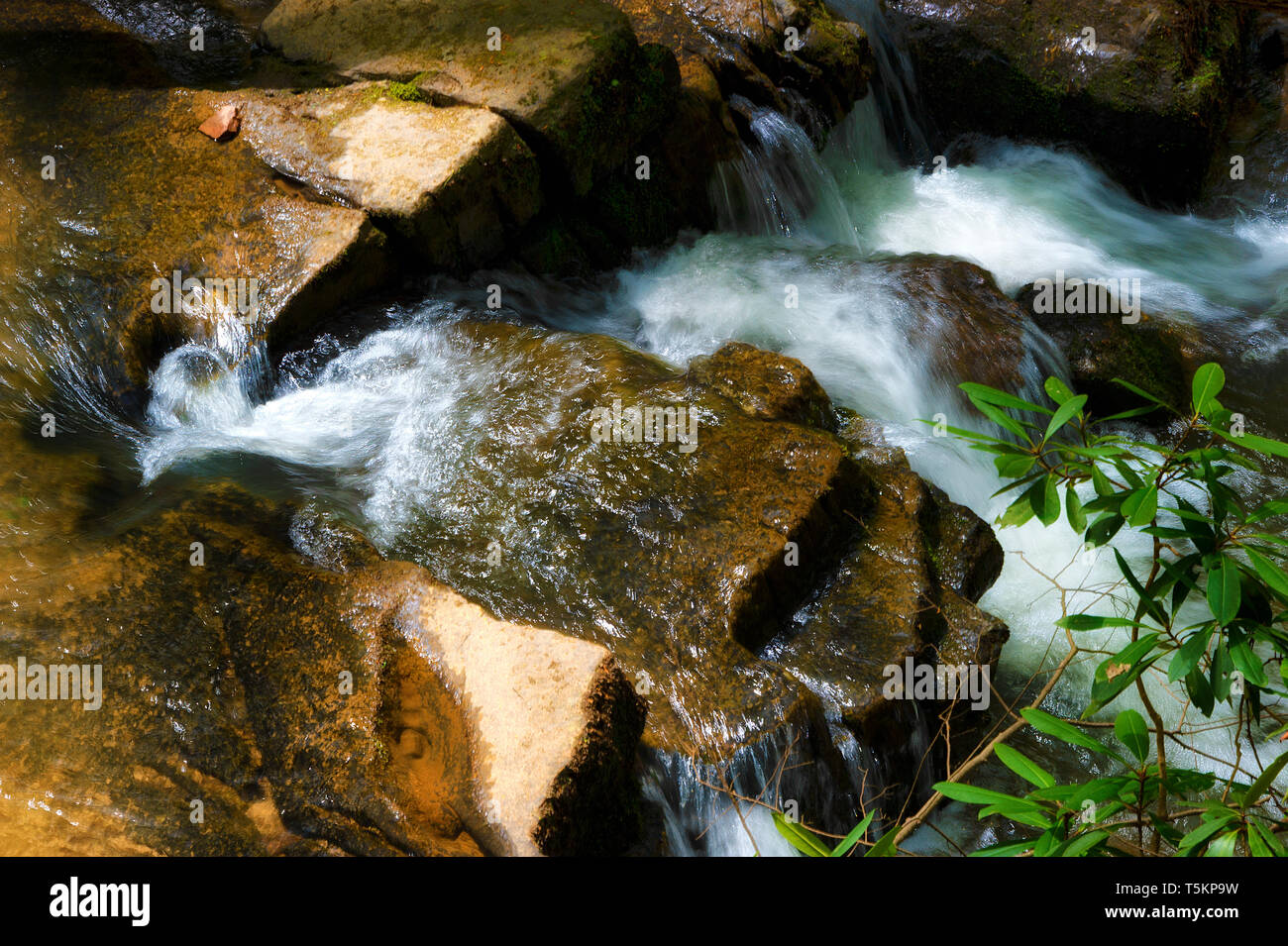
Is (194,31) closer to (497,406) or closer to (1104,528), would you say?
(497,406)

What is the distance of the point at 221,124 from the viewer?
586 cm

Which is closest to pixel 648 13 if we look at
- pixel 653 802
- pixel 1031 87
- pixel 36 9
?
pixel 1031 87

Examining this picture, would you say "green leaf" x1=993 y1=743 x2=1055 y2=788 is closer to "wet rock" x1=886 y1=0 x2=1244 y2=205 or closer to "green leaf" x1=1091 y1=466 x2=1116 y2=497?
"green leaf" x1=1091 y1=466 x2=1116 y2=497

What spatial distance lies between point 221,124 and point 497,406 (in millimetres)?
2727

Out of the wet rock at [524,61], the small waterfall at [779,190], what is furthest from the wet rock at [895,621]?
the small waterfall at [779,190]

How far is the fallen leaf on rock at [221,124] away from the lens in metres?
5.83

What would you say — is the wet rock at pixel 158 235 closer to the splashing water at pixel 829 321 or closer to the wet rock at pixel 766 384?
the splashing water at pixel 829 321

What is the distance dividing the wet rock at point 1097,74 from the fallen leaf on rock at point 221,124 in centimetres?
611

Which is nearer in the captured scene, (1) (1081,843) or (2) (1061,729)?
(1) (1081,843)

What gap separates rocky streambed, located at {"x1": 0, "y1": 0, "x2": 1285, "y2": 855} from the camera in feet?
10.0

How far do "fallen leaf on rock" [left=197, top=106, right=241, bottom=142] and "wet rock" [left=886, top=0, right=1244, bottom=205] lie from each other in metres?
6.11

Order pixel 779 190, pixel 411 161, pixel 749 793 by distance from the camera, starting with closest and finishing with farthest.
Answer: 1. pixel 749 793
2. pixel 411 161
3. pixel 779 190

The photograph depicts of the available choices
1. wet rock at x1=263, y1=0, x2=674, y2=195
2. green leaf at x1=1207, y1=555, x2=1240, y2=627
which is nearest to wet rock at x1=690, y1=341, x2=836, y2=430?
wet rock at x1=263, y1=0, x2=674, y2=195

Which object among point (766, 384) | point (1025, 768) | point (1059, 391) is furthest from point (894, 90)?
point (1025, 768)
